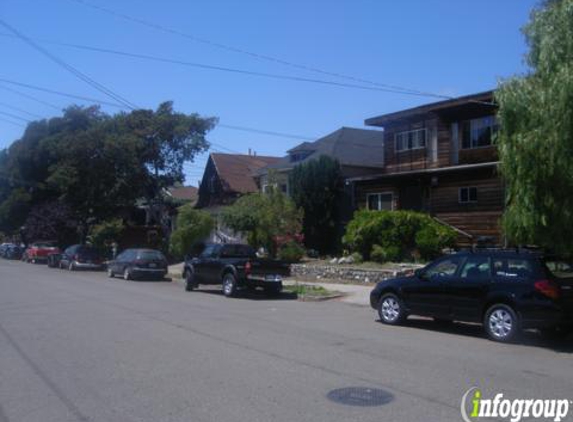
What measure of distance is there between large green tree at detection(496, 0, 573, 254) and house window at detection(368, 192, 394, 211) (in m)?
19.1

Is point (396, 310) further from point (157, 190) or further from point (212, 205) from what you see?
point (212, 205)

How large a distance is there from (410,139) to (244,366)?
85.7 ft

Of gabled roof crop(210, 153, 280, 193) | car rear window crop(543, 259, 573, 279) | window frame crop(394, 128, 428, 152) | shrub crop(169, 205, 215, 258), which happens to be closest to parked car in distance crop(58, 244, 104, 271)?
shrub crop(169, 205, 215, 258)

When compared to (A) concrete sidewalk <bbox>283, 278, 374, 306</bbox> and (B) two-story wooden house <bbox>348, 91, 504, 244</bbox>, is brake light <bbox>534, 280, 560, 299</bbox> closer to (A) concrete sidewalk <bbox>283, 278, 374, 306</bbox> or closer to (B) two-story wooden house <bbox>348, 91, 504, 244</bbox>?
(A) concrete sidewalk <bbox>283, 278, 374, 306</bbox>

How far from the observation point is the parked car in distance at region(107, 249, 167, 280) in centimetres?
2962

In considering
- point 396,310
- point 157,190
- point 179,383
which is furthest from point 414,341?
point 157,190

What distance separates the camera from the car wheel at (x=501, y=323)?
38.4ft

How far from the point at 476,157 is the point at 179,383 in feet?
80.5

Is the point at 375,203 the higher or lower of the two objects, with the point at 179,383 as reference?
higher

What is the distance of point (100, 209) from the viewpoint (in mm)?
44688

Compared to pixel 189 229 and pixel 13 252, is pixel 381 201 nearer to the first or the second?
pixel 189 229

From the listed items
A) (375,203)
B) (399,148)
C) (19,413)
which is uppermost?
(399,148)

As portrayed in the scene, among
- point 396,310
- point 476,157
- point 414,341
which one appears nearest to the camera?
point 414,341

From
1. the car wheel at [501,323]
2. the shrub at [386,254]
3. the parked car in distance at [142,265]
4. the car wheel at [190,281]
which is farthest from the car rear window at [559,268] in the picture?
the parked car in distance at [142,265]
